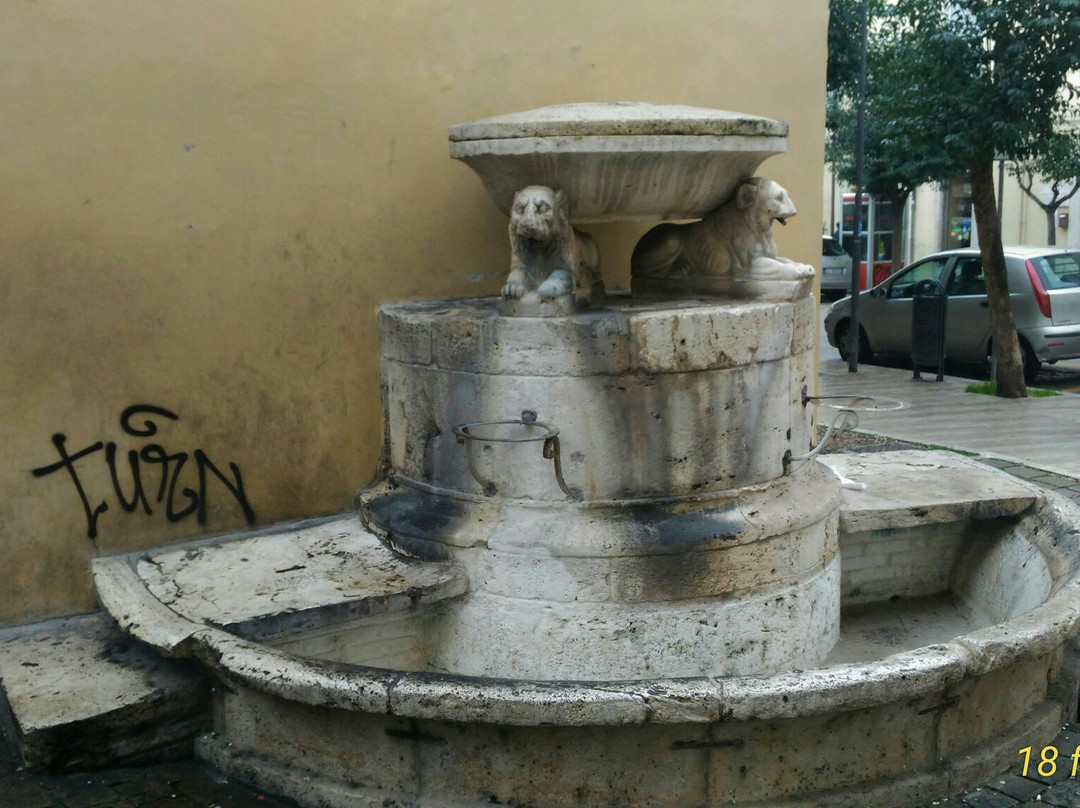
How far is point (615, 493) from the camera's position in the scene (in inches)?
180

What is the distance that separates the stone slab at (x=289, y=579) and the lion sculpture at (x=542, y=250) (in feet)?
3.63

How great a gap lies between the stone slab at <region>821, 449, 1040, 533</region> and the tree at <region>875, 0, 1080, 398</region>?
15.6ft

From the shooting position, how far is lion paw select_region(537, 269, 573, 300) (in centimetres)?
459

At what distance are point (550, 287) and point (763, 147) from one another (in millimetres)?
1028

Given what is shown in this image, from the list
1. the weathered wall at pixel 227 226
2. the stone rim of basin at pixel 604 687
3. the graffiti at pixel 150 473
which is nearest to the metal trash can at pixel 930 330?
the weathered wall at pixel 227 226

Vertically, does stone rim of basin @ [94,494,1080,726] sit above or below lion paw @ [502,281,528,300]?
below

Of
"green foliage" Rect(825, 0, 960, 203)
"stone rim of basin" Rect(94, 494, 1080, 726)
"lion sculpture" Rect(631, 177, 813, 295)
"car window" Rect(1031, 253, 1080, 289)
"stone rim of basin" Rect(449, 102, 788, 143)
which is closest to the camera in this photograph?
"stone rim of basin" Rect(94, 494, 1080, 726)

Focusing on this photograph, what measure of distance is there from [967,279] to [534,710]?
10.4 m

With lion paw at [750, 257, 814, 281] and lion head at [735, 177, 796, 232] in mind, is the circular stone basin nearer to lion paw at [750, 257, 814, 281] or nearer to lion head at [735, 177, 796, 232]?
lion head at [735, 177, 796, 232]

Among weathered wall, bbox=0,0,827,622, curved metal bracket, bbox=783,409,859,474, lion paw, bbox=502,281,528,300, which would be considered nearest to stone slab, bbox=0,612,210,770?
weathered wall, bbox=0,0,827,622

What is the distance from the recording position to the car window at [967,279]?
12.7 meters

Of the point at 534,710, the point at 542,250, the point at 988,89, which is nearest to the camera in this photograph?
the point at 534,710
